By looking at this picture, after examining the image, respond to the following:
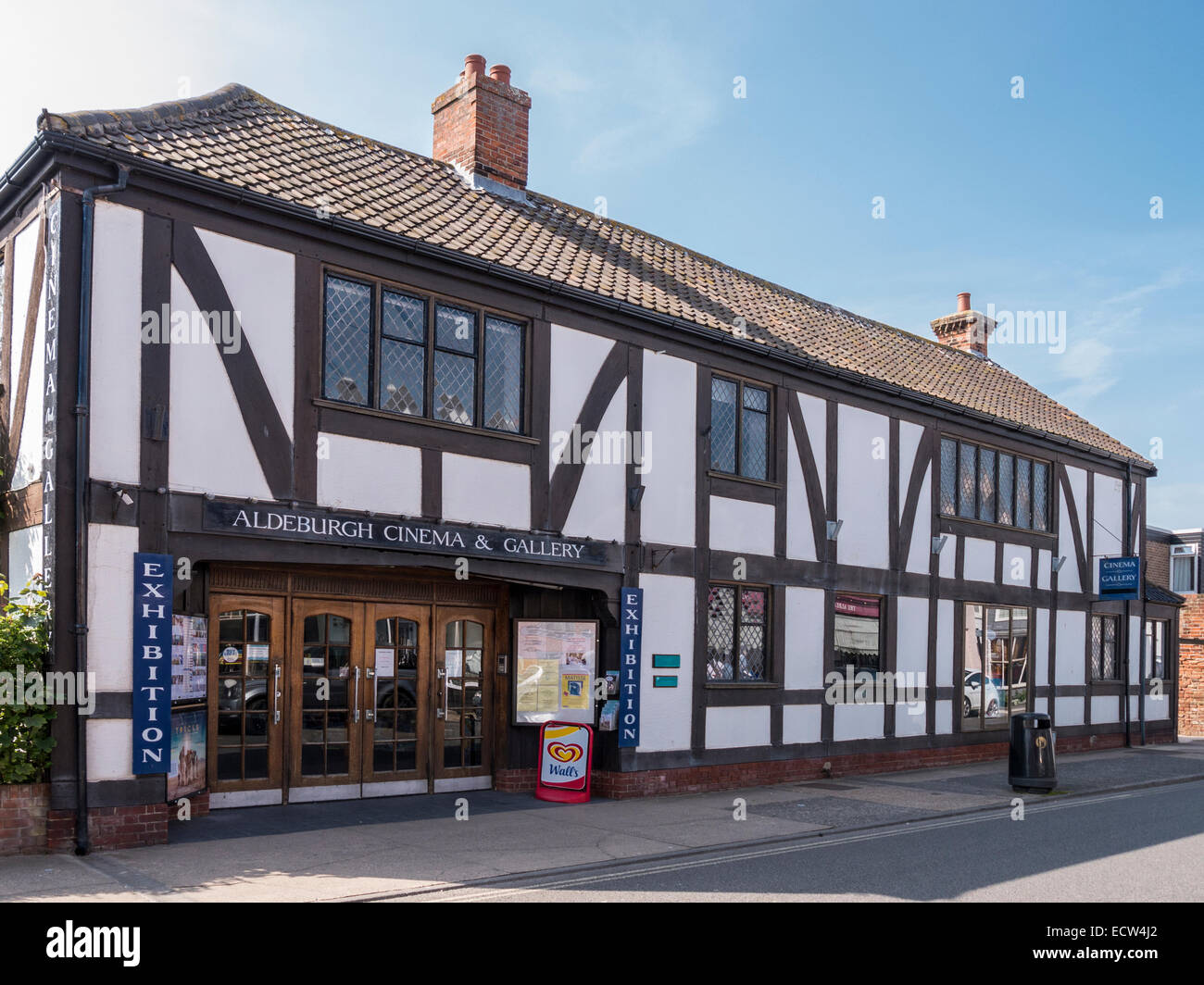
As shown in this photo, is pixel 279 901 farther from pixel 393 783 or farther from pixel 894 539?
pixel 894 539

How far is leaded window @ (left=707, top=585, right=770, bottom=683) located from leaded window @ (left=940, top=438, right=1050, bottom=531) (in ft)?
16.9

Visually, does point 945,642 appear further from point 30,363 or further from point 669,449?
point 30,363

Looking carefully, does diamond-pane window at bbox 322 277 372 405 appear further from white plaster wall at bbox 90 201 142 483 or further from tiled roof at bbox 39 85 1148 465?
white plaster wall at bbox 90 201 142 483

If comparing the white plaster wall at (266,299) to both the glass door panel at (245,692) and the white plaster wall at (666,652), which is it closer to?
the glass door panel at (245,692)

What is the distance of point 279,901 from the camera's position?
7.57 m

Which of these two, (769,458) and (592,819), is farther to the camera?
(769,458)

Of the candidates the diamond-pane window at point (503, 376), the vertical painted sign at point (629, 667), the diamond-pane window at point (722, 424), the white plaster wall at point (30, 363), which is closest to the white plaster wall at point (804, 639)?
the diamond-pane window at point (722, 424)

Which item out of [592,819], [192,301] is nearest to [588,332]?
[192,301]

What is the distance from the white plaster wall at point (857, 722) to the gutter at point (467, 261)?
500cm

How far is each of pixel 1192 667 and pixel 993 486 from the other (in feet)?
38.3

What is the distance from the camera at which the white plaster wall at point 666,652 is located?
1366 cm

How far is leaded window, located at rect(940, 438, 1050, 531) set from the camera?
1905 centimetres

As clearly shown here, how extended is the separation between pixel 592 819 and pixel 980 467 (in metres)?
11.4

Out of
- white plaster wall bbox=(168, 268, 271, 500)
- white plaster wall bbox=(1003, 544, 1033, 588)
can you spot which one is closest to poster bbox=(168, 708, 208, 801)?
white plaster wall bbox=(168, 268, 271, 500)
